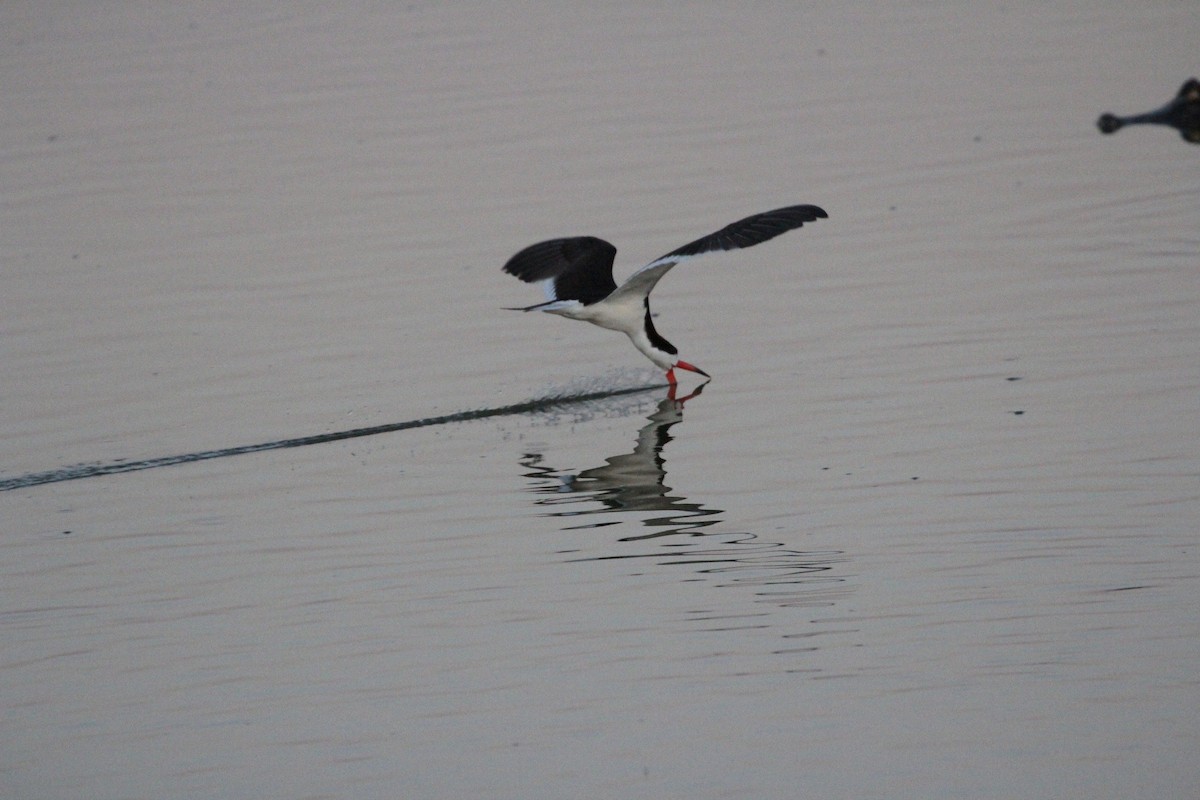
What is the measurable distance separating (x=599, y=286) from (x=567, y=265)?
1.05ft

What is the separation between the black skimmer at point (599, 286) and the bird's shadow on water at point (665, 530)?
114 cm

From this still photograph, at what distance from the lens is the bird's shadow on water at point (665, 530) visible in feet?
28.5

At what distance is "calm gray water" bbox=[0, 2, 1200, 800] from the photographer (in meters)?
7.27

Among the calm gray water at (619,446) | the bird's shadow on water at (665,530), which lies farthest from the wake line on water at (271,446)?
the bird's shadow on water at (665,530)

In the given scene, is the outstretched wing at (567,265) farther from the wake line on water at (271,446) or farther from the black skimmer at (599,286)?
the wake line on water at (271,446)

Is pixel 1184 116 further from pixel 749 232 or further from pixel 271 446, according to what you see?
pixel 271 446

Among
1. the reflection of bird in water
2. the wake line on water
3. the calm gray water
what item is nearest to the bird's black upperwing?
the calm gray water

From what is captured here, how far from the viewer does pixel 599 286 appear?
1348cm

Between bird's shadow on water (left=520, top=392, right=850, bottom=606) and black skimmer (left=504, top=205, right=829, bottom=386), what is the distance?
1.14 m

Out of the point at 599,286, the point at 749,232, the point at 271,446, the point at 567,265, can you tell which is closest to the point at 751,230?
the point at 749,232

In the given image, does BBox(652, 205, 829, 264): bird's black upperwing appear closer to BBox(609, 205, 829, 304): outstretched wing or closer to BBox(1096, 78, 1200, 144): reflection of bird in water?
BBox(609, 205, 829, 304): outstretched wing

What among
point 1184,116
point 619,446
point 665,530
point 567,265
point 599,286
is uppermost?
point 1184,116

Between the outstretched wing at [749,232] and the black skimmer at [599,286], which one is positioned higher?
the outstretched wing at [749,232]

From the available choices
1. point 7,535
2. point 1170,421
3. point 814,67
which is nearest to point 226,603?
point 7,535
